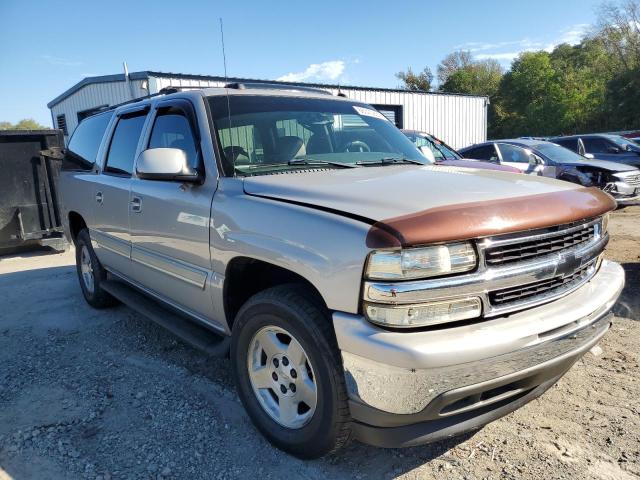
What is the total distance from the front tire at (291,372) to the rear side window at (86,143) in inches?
119

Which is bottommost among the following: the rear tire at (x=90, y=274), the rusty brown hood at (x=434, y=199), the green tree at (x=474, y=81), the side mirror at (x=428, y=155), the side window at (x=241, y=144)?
the rear tire at (x=90, y=274)

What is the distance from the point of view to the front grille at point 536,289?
6.59 ft

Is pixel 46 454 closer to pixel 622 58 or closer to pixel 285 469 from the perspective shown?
pixel 285 469

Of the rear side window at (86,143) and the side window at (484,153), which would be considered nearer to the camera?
the rear side window at (86,143)

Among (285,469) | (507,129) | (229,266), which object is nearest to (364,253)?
(229,266)

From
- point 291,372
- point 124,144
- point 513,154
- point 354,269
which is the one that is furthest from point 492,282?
point 513,154

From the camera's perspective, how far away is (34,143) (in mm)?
7922

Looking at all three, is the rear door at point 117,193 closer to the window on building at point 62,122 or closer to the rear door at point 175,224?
the rear door at point 175,224

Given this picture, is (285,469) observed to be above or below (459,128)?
below

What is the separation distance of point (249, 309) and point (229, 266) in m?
0.31

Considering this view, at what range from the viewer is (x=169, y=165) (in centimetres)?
280

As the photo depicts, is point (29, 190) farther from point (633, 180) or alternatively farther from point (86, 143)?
point (633, 180)

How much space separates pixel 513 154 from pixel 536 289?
9.75 m

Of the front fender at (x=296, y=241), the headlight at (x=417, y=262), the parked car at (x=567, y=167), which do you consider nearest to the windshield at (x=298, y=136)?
the front fender at (x=296, y=241)
